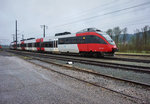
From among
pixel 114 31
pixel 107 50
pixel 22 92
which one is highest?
pixel 114 31

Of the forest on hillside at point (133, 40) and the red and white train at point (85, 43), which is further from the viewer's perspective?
the forest on hillside at point (133, 40)

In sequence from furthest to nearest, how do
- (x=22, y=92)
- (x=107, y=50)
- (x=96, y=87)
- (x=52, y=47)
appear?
1. (x=52, y=47)
2. (x=107, y=50)
3. (x=96, y=87)
4. (x=22, y=92)

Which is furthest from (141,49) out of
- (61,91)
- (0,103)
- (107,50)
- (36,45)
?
(0,103)

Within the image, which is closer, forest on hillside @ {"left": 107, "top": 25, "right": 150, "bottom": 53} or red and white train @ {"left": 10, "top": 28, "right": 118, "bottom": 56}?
red and white train @ {"left": 10, "top": 28, "right": 118, "bottom": 56}

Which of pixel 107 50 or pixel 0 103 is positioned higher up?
pixel 107 50

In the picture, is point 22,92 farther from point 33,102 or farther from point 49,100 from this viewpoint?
point 49,100

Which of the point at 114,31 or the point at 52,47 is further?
the point at 114,31

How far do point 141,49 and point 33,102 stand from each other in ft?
102

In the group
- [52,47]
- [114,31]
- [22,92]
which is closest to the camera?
[22,92]

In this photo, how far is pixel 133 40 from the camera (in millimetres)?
37750

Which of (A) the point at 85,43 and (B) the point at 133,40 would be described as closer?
(A) the point at 85,43

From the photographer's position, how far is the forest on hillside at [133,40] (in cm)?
2798

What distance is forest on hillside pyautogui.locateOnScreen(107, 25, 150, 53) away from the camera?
91.8ft

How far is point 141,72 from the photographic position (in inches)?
250
